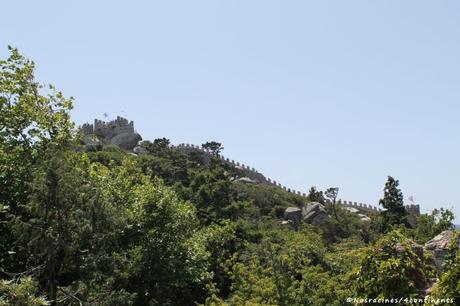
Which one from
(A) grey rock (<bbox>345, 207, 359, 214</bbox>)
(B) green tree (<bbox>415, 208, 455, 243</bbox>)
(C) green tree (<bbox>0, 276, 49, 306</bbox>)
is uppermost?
(A) grey rock (<bbox>345, 207, 359, 214</bbox>)

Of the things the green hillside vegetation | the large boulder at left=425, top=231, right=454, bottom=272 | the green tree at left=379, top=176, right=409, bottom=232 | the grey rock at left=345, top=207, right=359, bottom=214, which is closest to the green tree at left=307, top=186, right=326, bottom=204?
the grey rock at left=345, top=207, right=359, bottom=214

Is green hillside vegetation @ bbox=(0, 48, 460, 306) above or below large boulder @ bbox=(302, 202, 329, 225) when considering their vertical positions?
below

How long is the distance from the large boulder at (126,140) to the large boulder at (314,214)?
2855 cm

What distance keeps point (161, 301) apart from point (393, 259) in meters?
10.1

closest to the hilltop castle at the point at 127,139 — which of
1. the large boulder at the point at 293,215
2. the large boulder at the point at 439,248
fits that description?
the large boulder at the point at 293,215

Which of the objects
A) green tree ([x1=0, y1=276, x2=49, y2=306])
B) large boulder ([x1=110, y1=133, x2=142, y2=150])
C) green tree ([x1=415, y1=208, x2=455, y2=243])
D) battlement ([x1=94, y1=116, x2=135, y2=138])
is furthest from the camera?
battlement ([x1=94, y1=116, x2=135, y2=138])

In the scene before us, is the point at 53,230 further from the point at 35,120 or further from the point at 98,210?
the point at 35,120

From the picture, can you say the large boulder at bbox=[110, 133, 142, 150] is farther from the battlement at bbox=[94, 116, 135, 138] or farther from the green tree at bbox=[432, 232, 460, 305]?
the green tree at bbox=[432, 232, 460, 305]

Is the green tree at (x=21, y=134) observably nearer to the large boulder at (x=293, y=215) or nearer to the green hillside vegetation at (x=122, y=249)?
the green hillside vegetation at (x=122, y=249)

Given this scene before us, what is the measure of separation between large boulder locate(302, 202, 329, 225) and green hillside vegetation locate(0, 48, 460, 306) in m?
21.8

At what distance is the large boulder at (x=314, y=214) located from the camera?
47469 mm

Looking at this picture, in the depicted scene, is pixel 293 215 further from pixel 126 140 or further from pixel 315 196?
pixel 126 140

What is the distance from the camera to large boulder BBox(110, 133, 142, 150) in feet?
221

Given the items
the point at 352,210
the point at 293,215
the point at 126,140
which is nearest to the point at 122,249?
the point at 293,215
